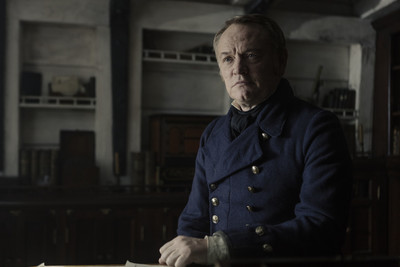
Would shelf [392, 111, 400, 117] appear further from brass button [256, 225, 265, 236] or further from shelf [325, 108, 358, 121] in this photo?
brass button [256, 225, 265, 236]

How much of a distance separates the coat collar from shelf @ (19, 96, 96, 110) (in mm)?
3115

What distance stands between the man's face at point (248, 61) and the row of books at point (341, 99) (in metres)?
3.89

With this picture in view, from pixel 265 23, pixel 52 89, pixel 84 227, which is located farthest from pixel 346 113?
pixel 265 23

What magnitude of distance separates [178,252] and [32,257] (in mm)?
2749

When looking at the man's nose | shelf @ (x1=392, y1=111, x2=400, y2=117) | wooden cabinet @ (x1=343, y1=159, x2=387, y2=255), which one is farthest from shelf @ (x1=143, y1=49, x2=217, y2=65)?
the man's nose

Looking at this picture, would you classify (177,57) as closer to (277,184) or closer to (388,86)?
(388,86)

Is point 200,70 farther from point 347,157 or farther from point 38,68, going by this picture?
point 347,157

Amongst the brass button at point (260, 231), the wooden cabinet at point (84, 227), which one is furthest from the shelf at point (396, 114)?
the brass button at point (260, 231)

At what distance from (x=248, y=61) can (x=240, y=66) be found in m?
0.04

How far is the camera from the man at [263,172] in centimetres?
106

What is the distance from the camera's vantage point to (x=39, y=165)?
403 centimetres

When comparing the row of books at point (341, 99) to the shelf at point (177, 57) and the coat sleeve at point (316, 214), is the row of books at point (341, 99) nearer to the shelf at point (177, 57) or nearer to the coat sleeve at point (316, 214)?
the shelf at point (177, 57)

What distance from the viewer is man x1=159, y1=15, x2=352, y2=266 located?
1065 millimetres

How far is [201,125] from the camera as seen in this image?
14.0 feet
